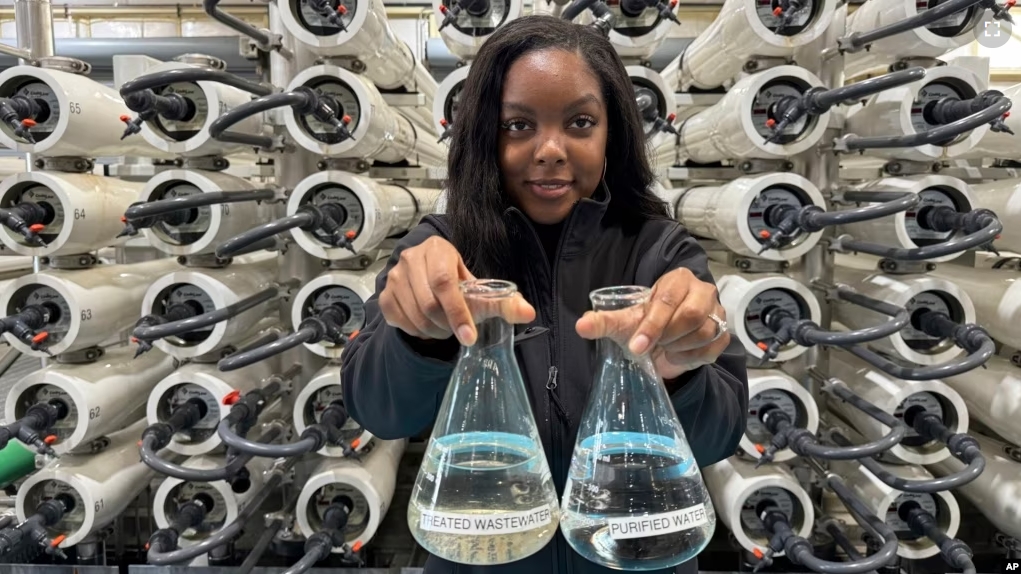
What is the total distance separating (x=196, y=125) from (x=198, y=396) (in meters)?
0.64

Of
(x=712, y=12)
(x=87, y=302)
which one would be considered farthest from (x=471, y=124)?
(x=712, y=12)

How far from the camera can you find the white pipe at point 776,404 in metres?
1.51

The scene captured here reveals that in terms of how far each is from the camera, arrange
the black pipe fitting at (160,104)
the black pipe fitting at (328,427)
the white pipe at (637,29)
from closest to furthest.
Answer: the black pipe fitting at (160,104), the black pipe fitting at (328,427), the white pipe at (637,29)

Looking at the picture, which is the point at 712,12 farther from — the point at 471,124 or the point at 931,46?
the point at 471,124

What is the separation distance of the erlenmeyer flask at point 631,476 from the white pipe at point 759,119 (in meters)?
1.08

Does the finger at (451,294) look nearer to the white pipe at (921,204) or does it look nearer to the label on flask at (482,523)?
the label on flask at (482,523)

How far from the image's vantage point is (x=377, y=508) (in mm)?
1508

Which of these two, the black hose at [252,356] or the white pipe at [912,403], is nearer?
the black hose at [252,356]

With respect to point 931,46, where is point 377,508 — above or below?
below

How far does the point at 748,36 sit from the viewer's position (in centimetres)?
148

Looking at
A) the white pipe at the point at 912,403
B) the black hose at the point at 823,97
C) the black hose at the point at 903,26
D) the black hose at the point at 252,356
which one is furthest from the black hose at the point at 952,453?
the black hose at the point at 252,356

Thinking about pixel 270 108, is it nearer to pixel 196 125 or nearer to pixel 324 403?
pixel 196 125

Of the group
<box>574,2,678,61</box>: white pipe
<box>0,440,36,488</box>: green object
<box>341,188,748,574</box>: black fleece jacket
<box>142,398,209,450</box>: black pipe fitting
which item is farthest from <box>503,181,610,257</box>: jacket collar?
<box>0,440,36,488</box>: green object

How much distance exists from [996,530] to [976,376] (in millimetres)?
501
